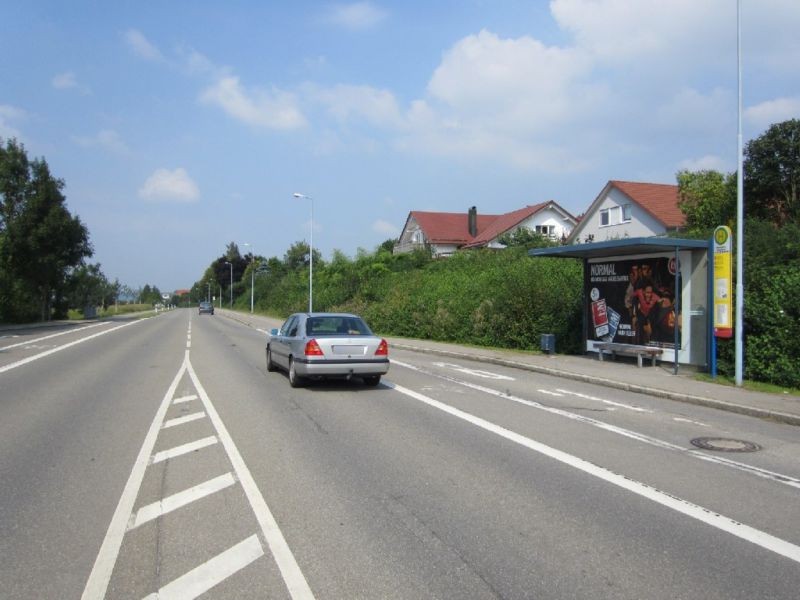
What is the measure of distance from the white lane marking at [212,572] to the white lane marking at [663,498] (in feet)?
11.3

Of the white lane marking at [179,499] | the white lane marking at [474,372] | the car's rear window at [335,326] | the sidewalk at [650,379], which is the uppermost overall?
the car's rear window at [335,326]

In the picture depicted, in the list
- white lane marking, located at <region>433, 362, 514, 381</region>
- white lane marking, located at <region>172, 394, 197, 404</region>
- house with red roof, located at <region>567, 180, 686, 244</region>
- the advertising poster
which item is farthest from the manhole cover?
house with red roof, located at <region>567, 180, 686, 244</region>

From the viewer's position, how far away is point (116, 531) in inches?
Answer: 189

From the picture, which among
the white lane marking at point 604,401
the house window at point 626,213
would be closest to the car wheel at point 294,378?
the white lane marking at point 604,401

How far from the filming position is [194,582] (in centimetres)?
393

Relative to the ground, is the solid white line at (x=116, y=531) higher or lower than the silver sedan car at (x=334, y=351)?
lower

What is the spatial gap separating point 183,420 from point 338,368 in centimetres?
332

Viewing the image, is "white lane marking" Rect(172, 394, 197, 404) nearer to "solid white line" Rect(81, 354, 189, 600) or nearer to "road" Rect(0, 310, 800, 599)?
"road" Rect(0, 310, 800, 599)

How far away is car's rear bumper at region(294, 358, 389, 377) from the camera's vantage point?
38.8 feet

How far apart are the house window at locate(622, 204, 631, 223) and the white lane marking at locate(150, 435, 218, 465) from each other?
1707 inches

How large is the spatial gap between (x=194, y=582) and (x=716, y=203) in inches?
1483

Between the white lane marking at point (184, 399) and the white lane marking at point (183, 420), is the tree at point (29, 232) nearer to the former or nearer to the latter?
the white lane marking at point (184, 399)

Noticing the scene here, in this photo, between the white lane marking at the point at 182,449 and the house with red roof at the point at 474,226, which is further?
the house with red roof at the point at 474,226

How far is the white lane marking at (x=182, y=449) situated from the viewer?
7.04m
